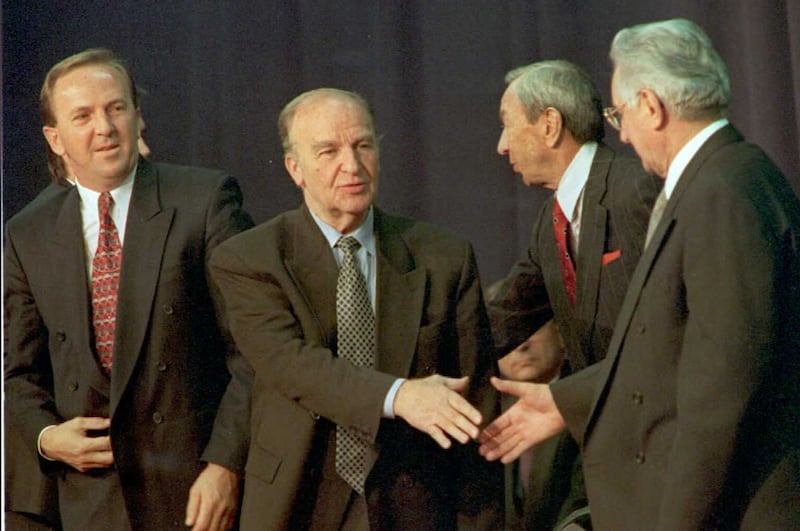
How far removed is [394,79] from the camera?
111 inches

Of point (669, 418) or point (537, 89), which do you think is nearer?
point (669, 418)

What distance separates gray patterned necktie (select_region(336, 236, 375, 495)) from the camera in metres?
2.54

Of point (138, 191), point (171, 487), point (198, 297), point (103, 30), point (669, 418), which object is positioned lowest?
point (171, 487)

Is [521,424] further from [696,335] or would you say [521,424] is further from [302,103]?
[302,103]

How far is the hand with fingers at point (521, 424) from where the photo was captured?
2.51 meters

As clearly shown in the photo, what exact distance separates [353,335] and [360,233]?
0.22 metres

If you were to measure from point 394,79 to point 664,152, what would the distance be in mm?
733

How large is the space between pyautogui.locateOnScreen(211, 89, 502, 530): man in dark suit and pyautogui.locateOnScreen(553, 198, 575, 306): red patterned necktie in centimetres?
21

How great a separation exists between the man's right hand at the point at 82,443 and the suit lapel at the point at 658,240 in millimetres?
1062

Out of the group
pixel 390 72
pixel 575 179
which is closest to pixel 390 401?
pixel 575 179

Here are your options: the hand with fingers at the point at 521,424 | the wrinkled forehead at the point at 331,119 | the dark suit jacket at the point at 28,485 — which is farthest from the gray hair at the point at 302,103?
the dark suit jacket at the point at 28,485

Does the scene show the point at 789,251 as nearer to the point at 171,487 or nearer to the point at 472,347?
the point at 472,347

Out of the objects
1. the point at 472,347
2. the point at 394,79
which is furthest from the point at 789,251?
the point at 394,79

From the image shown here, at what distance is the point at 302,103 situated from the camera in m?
2.71
